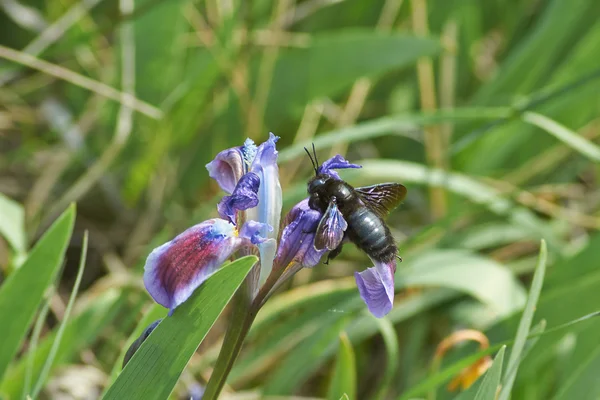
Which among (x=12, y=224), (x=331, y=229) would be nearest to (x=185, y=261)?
(x=331, y=229)

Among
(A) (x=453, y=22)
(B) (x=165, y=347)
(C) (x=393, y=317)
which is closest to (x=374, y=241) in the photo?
(B) (x=165, y=347)

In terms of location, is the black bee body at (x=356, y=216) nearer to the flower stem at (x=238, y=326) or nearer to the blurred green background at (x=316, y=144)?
the flower stem at (x=238, y=326)

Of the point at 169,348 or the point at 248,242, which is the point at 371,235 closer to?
the point at 248,242

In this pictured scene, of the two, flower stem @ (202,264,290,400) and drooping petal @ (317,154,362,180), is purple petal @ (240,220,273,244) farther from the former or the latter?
drooping petal @ (317,154,362,180)

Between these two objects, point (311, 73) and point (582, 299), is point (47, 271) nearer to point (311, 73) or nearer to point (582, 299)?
point (582, 299)

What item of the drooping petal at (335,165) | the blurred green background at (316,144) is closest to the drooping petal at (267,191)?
the drooping petal at (335,165)

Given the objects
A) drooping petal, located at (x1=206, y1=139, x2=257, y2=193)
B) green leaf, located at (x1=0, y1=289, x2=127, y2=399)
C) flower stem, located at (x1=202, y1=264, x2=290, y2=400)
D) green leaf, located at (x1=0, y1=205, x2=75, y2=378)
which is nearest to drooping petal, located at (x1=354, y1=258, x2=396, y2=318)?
flower stem, located at (x1=202, y1=264, x2=290, y2=400)
